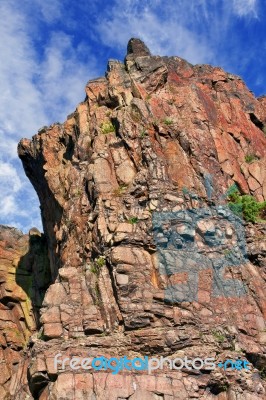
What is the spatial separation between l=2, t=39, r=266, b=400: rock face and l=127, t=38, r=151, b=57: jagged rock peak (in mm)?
1146

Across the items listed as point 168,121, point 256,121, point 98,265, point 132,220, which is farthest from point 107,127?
point 256,121

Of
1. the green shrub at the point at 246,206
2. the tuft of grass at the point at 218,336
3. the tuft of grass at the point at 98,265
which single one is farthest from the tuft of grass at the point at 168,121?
the tuft of grass at the point at 218,336

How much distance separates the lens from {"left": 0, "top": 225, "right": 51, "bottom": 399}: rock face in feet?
118

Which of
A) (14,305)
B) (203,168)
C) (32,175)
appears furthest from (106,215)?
(14,305)

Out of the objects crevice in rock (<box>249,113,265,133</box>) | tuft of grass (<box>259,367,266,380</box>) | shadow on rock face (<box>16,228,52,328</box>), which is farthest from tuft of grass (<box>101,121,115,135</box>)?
shadow on rock face (<box>16,228,52,328</box>)

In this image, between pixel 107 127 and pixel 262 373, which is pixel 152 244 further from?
pixel 107 127

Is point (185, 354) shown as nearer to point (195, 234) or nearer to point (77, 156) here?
point (195, 234)

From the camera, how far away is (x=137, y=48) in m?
30.8

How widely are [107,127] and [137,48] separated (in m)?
7.41

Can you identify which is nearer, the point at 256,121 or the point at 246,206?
the point at 246,206

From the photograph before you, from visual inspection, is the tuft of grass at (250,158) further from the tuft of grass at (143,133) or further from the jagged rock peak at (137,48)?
the jagged rock peak at (137,48)

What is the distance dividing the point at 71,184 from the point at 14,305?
51.4 ft

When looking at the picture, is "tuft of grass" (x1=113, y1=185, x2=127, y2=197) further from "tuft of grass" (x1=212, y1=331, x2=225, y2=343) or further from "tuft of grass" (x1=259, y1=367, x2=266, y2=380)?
"tuft of grass" (x1=259, y1=367, x2=266, y2=380)

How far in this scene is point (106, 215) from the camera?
72.3 feet
